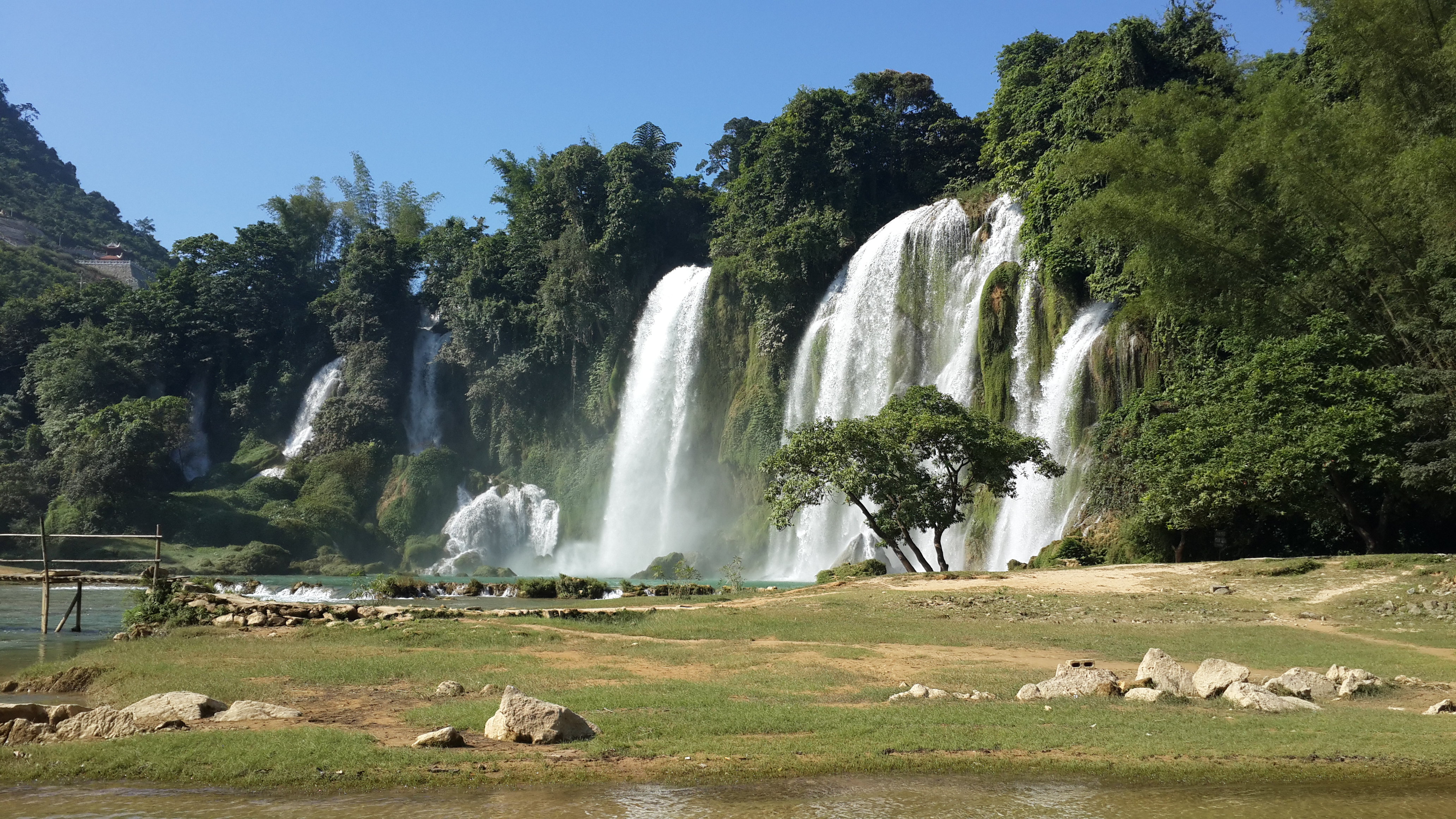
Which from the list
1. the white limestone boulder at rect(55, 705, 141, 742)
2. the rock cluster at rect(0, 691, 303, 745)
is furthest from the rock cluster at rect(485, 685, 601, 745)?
the white limestone boulder at rect(55, 705, 141, 742)

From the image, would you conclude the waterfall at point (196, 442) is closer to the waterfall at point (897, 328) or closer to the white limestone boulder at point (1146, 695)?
the waterfall at point (897, 328)

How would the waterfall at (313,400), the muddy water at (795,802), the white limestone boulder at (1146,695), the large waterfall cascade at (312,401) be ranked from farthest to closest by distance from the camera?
1. the waterfall at (313,400)
2. the large waterfall cascade at (312,401)
3. the white limestone boulder at (1146,695)
4. the muddy water at (795,802)

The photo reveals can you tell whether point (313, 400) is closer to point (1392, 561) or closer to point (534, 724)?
point (1392, 561)

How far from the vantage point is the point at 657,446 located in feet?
167

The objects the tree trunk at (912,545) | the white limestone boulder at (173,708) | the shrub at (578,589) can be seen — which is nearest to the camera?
the white limestone boulder at (173,708)

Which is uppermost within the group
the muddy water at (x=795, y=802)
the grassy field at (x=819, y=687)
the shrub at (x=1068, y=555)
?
the shrub at (x=1068, y=555)

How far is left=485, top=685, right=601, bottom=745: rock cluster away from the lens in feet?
28.8

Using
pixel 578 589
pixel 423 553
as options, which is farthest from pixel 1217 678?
pixel 423 553

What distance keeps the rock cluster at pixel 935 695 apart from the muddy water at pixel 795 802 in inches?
112

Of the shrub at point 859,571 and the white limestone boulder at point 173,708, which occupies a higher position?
the shrub at point 859,571

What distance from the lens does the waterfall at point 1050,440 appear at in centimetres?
3061

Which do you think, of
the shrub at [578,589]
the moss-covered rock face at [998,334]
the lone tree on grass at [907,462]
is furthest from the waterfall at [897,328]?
the shrub at [578,589]

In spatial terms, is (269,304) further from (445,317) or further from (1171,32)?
(1171,32)

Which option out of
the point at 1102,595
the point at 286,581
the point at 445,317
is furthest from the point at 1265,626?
the point at 445,317
